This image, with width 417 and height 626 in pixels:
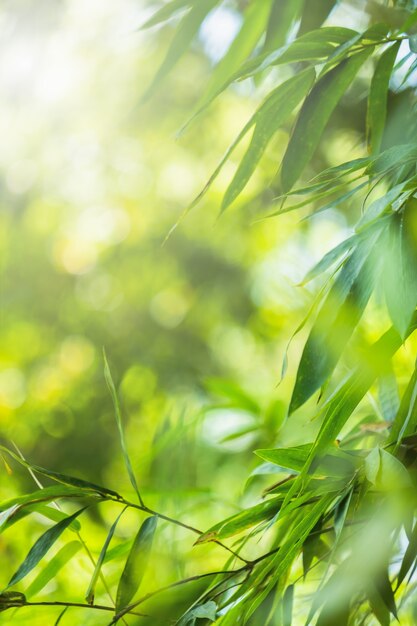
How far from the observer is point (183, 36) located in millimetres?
339

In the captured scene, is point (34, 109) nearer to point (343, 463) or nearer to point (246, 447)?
point (246, 447)

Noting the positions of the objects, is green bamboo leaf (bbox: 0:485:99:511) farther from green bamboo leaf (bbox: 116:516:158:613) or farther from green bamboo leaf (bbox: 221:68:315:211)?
green bamboo leaf (bbox: 221:68:315:211)

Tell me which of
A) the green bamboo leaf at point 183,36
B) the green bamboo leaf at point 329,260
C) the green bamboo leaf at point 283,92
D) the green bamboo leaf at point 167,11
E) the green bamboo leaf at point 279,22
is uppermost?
the green bamboo leaf at point 167,11

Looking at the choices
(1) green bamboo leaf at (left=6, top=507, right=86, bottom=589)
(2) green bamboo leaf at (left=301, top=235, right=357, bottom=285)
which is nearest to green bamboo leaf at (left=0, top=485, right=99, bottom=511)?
(1) green bamboo leaf at (left=6, top=507, right=86, bottom=589)

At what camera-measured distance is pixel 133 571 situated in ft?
0.94

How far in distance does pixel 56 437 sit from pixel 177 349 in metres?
0.32

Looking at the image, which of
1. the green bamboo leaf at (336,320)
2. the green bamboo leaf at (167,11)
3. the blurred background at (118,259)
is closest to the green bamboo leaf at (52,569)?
the green bamboo leaf at (336,320)

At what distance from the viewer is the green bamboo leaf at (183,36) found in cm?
33

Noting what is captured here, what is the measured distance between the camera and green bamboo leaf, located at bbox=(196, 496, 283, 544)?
0.27 meters

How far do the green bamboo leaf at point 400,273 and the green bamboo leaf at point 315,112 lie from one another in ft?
0.27

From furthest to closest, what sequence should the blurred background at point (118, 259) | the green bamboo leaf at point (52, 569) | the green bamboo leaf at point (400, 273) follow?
the blurred background at point (118, 259), the green bamboo leaf at point (52, 569), the green bamboo leaf at point (400, 273)

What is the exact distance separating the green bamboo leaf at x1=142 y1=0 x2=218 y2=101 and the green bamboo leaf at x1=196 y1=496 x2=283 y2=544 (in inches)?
8.0

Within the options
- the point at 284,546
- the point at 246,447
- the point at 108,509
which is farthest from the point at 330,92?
the point at 108,509

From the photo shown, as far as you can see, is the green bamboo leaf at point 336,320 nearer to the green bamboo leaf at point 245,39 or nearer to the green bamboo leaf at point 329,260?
the green bamboo leaf at point 329,260
